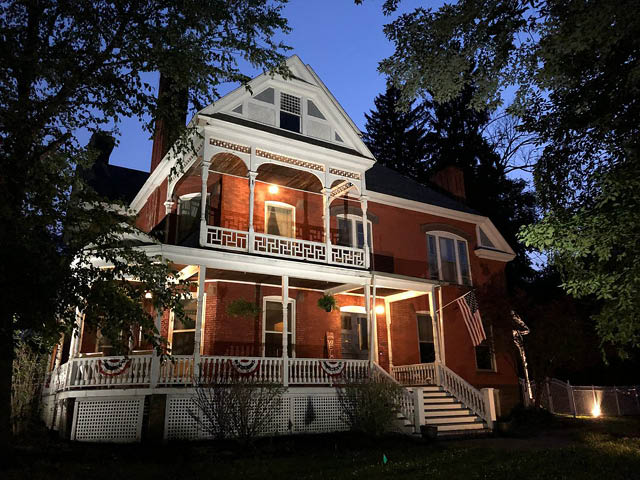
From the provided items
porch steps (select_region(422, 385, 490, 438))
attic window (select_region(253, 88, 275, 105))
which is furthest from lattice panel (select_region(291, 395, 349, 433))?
attic window (select_region(253, 88, 275, 105))

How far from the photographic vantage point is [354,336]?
59.3 ft

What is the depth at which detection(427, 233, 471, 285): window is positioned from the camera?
19.9 m

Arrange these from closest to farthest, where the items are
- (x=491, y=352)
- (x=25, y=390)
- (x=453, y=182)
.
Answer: (x=25, y=390) → (x=491, y=352) → (x=453, y=182)

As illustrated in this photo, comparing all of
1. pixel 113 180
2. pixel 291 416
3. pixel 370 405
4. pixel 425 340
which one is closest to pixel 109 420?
pixel 291 416

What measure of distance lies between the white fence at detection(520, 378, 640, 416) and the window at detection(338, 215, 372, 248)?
9.99 m

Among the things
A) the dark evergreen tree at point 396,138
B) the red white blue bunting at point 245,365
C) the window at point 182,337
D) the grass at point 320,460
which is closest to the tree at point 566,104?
the grass at point 320,460

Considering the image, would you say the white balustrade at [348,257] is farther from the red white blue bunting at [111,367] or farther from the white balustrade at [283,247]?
the red white blue bunting at [111,367]

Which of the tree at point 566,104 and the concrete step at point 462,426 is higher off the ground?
the tree at point 566,104

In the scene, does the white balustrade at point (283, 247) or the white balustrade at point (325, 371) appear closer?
the white balustrade at point (325, 371)

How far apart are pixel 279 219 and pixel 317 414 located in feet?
21.9

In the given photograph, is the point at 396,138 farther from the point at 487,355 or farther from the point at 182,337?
the point at 182,337

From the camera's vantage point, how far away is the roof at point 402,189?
64.4 feet

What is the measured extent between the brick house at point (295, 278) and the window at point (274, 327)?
0.05 meters

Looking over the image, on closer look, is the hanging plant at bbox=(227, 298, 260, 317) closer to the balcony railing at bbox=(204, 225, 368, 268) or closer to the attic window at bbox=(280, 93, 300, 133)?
the balcony railing at bbox=(204, 225, 368, 268)
